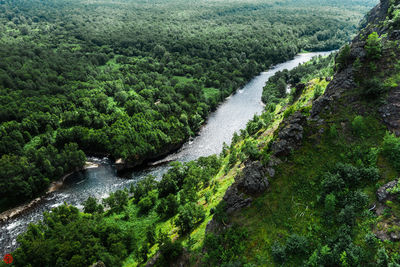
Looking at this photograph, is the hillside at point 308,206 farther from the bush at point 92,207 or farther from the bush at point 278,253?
the bush at point 92,207

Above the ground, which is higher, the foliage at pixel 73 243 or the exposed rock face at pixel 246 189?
Answer: the exposed rock face at pixel 246 189

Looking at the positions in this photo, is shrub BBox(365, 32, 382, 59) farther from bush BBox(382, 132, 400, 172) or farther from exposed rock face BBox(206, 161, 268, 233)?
exposed rock face BBox(206, 161, 268, 233)

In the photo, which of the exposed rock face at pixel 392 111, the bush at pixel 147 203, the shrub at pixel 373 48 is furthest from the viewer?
the bush at pixel 147 203

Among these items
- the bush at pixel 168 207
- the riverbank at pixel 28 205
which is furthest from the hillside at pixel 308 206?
the riverbank at pixel 28 205

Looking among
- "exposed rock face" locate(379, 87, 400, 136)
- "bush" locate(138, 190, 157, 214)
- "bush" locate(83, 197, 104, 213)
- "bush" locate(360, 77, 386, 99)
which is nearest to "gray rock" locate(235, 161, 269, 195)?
"exposed rock face" locate(379, 87, 400, 136)

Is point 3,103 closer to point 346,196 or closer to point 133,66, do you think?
point 133,66

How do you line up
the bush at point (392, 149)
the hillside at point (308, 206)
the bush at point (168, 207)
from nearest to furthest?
the hillside at point (308, 206), the bush at point (392, 149), the bush at point (168, 207)
